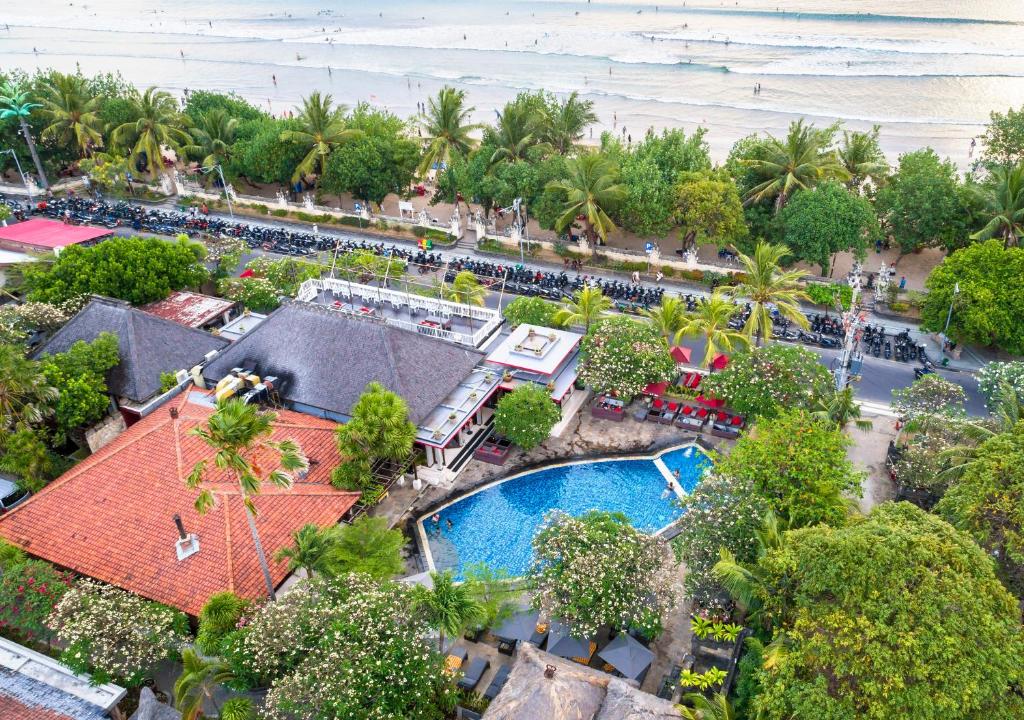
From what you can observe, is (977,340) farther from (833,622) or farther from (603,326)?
(833,622)

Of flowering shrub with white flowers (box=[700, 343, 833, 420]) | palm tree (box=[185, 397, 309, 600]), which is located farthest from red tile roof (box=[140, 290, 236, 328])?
flowering shrub with white flowers (box=[700, 343, 833, 420])

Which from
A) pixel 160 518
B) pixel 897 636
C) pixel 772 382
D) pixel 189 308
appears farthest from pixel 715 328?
pixel 189 308

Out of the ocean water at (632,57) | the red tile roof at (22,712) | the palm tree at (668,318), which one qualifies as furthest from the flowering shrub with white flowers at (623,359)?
the ocean water at (632,57)

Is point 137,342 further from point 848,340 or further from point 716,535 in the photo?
point 848,340

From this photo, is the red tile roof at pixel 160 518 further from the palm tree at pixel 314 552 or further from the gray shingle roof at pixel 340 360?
the gray shingle roof at pixel 340 360

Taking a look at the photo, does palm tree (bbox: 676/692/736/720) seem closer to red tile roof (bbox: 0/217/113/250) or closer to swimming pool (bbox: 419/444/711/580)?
swimming pool (bbox: 419/444/711/580)
